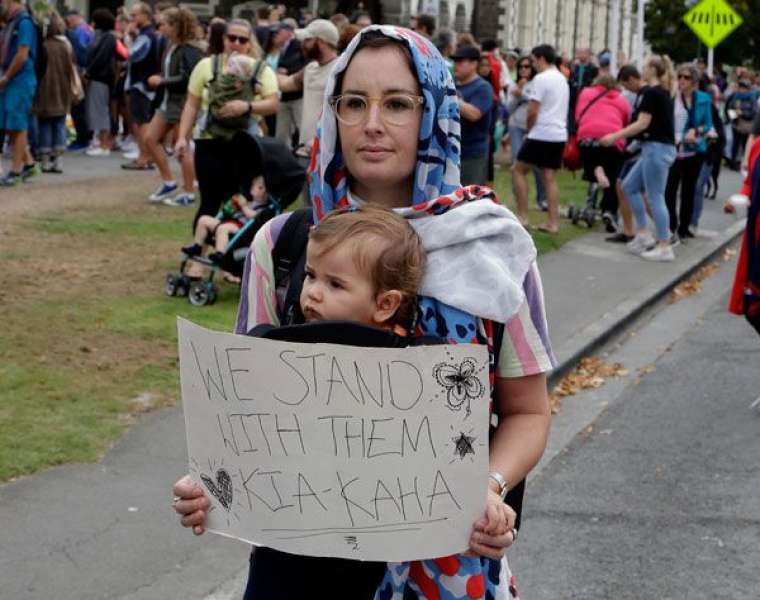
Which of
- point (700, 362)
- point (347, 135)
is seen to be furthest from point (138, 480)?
point (700, 362)

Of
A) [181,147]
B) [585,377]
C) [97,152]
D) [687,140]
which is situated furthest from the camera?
[97,152]

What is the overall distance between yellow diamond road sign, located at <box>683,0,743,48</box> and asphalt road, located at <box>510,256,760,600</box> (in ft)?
72.4

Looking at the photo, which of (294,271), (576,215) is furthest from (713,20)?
(294,271)

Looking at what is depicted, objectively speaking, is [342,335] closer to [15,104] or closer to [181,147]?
[181,147]

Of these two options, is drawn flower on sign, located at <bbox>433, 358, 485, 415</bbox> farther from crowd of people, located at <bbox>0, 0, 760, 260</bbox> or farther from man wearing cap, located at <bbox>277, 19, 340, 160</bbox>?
man wearing cap, located at <bbox>277, 19, 340, 160</bbox>

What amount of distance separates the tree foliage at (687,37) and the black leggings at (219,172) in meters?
58.6

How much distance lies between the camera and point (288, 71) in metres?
16.5

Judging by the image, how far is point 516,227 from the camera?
290cm

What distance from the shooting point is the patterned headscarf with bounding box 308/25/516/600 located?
9.20ft

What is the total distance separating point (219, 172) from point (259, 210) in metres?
1.01

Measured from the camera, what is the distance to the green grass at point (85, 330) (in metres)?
6.73

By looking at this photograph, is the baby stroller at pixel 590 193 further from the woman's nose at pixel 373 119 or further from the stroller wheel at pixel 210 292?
the woman's nose at pixel 373 119

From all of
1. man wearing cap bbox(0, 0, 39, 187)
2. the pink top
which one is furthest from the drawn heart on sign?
the pink top

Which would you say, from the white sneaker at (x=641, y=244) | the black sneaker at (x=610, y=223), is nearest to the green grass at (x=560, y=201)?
the black sneaker at (x=610, y=223)
